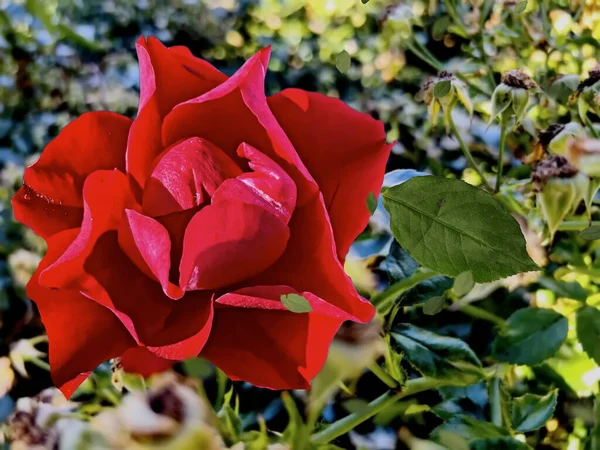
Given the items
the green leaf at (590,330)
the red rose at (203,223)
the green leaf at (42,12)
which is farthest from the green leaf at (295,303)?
the green leaf at (42,12)

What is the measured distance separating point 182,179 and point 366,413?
0.16 metres

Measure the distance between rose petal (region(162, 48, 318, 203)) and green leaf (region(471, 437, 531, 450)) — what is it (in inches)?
6.2

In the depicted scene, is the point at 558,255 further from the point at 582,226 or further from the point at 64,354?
the point at 64,354

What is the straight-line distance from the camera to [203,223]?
21cm

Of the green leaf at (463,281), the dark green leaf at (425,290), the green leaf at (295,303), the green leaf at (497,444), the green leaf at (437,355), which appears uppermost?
the green leaf at (295,303)

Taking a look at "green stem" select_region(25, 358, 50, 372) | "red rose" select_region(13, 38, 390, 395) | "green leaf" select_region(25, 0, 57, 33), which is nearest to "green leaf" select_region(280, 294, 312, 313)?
"red rose" select_region(13, 38, 390, 395)

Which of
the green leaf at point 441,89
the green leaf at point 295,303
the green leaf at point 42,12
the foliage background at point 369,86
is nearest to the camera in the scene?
the green leaf at point 295,303

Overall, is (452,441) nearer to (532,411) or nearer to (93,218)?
(532,411)

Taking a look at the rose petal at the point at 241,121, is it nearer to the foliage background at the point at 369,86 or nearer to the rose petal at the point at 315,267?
the rose petal at the point at 315,267

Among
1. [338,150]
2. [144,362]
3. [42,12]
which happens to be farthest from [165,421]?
[42,12]

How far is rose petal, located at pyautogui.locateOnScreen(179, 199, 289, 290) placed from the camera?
0.67 feet

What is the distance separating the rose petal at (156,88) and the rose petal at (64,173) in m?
0.02

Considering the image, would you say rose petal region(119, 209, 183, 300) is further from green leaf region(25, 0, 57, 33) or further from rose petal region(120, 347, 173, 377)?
green leaf region(25, 0, 57, 33)

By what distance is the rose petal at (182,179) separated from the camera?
0.72ft
